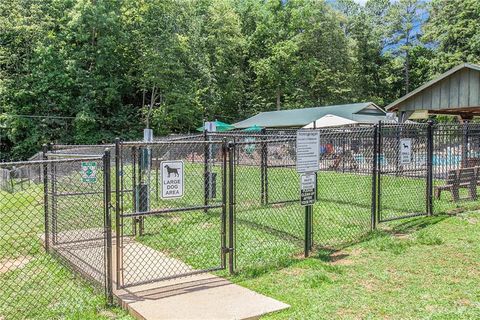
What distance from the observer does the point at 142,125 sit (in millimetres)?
32000

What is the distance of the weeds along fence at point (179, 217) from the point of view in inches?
194

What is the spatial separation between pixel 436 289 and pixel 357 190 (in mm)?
7188

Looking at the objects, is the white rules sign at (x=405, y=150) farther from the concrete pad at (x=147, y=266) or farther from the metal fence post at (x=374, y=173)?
the concrete pad at (x=147, y=266)

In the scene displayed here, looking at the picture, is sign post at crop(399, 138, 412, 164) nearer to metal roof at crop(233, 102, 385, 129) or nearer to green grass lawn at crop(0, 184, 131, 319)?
green grass lawn at crop(0, 184, 131, 319)

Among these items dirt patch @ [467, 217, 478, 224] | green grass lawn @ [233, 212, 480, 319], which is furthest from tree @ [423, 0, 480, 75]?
green grass lawn @ [233, 212, 480, 319]

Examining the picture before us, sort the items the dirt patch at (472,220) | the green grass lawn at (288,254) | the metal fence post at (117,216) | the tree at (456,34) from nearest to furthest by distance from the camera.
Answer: the green grass lawn at (288,254) → the metal fence post at (117,216) → the dirt patch at (472,220) → the tree at (456,34)

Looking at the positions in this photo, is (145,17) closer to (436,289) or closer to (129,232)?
(129,232)

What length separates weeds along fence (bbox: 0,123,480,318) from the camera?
16.2 feet

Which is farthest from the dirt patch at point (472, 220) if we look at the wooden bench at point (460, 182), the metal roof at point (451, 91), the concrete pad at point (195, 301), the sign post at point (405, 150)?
the concrete pad at point (195, 301)

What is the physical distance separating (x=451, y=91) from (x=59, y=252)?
36.3ft

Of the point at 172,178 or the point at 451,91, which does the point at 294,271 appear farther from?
the point at 451,91

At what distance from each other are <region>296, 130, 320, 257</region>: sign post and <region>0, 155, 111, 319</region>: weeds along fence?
2466mm

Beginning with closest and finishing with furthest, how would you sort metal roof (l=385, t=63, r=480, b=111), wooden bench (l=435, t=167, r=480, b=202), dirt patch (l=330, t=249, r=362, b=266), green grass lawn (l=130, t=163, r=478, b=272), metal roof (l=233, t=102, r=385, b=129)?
1. dirt patch (l=330, t=249, r=362, b=266)
2. green grass lawn (l=130, t=163, r=478, b=272)
3. wooden bench (l=435, t=167, r=480, b=202)
4. metal roof (l=385, t=63, r=480, b=111)
5. metal roof (l=233, t=102, r=385, b=129)

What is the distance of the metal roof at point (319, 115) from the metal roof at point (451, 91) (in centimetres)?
1046
